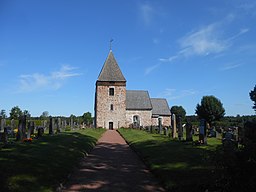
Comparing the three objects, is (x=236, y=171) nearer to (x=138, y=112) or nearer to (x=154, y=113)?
(x=138, y=112)

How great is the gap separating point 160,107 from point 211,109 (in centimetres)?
1113

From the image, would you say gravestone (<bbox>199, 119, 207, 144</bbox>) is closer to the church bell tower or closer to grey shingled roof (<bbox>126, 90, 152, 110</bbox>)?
the church bell tower

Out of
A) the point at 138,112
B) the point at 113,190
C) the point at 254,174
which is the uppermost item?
the point at 138,112

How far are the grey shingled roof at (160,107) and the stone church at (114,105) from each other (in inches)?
170

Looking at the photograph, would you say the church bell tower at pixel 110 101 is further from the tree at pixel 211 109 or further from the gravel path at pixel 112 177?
the gravel path at pixel 112 177

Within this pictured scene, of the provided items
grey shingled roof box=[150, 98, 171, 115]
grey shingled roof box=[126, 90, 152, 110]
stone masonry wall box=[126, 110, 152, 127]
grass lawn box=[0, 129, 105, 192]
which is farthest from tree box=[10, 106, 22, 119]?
grass lawn box=[0, 129, 105, 192]

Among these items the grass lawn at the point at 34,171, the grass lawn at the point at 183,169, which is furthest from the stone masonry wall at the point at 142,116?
the grass lawn at the point at 34,171

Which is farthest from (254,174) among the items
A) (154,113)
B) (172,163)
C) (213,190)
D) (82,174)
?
(154,113)

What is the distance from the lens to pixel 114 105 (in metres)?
47.5

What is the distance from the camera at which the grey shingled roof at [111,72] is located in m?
48.0

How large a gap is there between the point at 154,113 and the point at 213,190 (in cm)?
4879

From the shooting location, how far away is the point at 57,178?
313 inches

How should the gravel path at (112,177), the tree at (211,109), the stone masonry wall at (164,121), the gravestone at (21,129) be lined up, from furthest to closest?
the tree at (211,109) → the stone masonry wall at (164,121) → the gravestone at (21,129) → the gravel path at (112,177)

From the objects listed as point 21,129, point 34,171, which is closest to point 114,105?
point 21,129
